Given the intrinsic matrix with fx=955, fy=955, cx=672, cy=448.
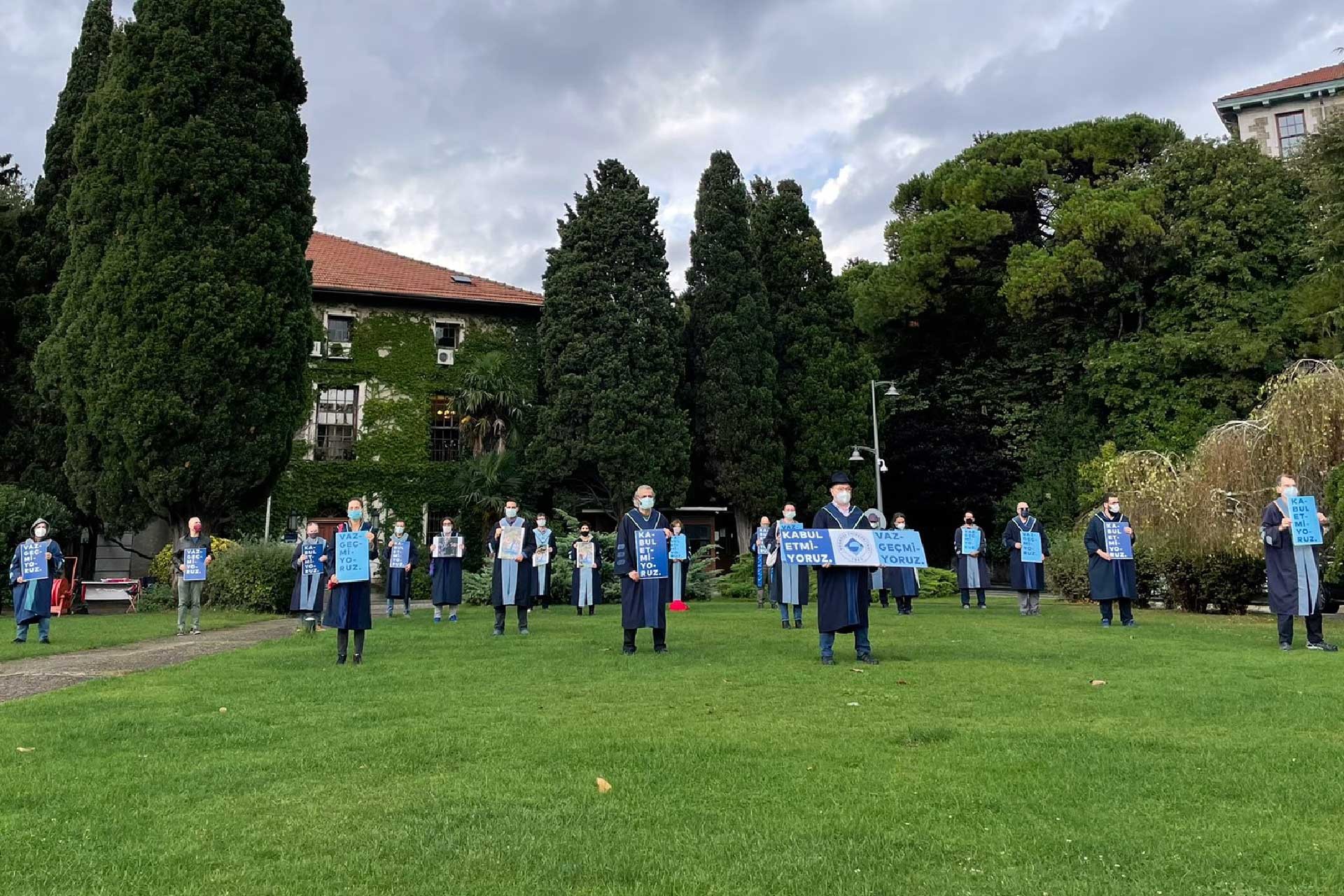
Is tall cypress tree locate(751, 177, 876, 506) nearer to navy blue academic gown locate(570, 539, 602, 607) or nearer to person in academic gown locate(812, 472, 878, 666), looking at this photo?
navy blue academic gown locate(570, 539, 602, 607)

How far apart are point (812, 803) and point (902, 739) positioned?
1669mm

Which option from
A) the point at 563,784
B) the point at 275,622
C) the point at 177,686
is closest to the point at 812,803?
the point at 563,784

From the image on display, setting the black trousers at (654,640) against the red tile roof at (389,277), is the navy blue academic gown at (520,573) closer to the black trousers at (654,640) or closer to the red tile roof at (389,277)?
the black trousers at (654,640)

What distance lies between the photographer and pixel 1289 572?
1177cm

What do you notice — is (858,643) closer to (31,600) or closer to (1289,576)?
(1289,576)

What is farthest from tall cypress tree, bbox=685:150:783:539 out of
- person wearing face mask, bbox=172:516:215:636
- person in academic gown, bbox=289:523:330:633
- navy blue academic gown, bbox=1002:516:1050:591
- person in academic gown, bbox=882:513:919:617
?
person wearing face mask, bbox=172:516:215:636

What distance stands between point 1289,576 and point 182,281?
79.6ft

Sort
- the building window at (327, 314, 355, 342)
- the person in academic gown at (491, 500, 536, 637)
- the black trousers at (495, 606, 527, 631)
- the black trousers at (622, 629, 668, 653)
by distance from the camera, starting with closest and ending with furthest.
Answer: the black trousers at (622, 629, 668, 653) → the black trousers at (495, 606, 527, 631) → the person in academic gown at (491, 500, 536, 637) → the building window at (327, 314, 355, 342)

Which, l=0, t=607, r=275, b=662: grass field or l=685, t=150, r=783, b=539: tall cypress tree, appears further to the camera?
l=685, t=150, r=783, b=539: tall cypress tree

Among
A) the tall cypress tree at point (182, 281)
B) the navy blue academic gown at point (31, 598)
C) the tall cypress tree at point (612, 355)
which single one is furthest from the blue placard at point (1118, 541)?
the tall cypress tree at point (182, 281)

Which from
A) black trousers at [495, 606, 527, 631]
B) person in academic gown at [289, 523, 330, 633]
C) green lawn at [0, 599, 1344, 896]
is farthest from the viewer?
black trousers at [495, 606, 527, 631]

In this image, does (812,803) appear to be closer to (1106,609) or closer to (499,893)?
(499,893)

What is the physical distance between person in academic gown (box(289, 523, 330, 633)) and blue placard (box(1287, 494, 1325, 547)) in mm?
11844

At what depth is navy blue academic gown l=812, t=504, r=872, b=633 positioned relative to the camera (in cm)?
1038
